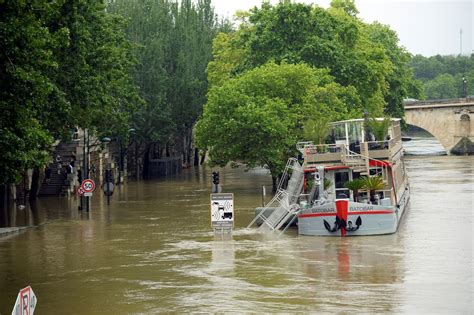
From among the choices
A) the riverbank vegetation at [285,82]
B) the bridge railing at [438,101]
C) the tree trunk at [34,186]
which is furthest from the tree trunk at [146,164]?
the bridge railing at [438,101]

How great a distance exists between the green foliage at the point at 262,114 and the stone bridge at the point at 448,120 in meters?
54.9

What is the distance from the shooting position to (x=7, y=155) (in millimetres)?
29328

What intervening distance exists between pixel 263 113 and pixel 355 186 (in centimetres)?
1864

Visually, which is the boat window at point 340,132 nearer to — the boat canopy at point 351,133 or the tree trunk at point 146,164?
the boat canopy at point 351,133

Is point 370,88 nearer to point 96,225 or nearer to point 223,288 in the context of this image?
point 96,225

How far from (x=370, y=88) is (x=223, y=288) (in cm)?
5033

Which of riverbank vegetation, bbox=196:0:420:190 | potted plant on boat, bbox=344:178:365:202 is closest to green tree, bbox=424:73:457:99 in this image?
riverbank vegetation, bbox=196:0:420:190

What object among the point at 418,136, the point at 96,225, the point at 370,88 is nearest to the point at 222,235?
the point at 96,225

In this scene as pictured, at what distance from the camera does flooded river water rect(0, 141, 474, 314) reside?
28.0m

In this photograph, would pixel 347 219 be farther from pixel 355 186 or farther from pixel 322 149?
pixel 322 149

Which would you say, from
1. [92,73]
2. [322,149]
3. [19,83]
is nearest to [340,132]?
[322,149]

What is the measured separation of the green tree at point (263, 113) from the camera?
60656 millimetres

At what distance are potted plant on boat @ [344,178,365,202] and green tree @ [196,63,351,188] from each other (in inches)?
694

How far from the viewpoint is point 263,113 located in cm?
6025
